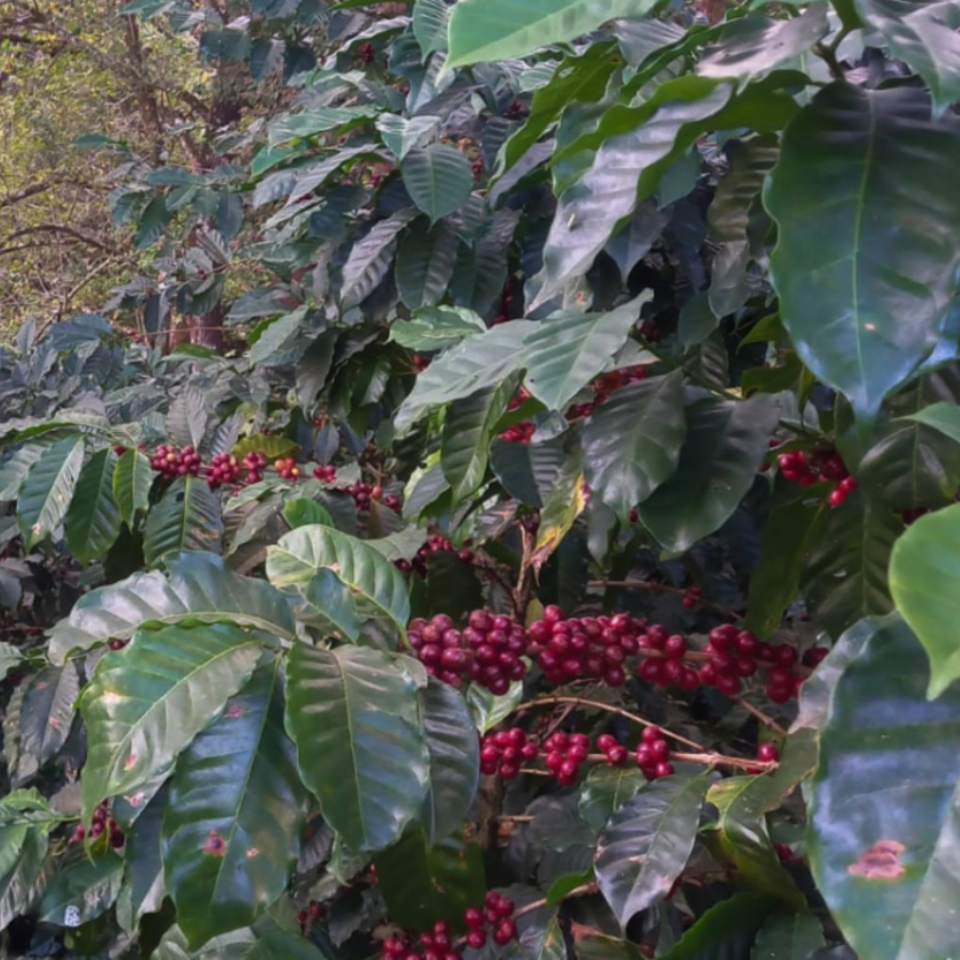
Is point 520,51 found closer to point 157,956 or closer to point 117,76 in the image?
point 157,956

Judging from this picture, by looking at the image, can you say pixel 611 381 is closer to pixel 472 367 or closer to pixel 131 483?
pixel 472 367

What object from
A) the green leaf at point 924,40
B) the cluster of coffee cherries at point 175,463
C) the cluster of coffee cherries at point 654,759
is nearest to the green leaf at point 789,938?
the cluster of coffee cherries at point 654,759

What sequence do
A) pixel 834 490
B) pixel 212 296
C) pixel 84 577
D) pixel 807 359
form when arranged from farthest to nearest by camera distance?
pixel 212 296 → pixel 84 577 → pixel 834 490 → pixel 807 359

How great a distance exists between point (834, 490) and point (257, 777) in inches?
18.9

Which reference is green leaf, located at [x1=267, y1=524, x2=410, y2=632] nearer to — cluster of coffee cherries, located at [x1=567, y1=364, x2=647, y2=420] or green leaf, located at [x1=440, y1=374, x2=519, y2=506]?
green leaf, located at [x1=440, y1=374, x2=519, y2=506]

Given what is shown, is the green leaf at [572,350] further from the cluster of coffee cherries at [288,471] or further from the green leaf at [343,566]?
the cluster of coffee cherries at [288,471]

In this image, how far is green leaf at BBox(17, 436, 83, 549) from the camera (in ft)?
4.01

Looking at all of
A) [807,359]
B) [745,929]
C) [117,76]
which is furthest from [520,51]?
[117,76]

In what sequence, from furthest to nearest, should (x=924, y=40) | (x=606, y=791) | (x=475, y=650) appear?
(x=606, y=791) → (x=475, y=650) → (x=924, y=40)

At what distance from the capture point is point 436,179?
1.19 meters

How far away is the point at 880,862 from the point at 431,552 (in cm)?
76

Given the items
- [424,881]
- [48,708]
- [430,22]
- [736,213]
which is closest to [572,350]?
[736,213]

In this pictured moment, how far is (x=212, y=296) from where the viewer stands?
2.29 metres

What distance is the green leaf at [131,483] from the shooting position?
3.89 feet
